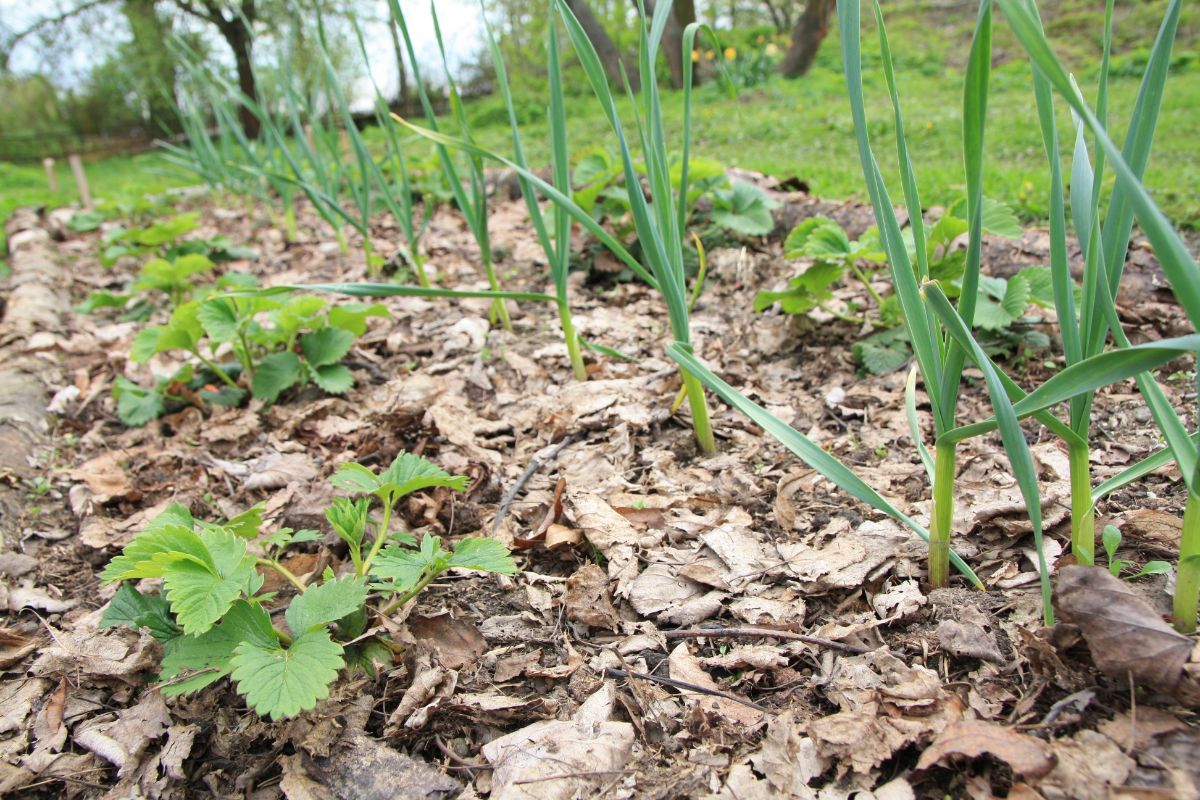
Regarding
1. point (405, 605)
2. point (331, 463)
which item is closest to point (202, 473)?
point (331, 463)

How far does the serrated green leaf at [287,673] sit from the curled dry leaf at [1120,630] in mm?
835

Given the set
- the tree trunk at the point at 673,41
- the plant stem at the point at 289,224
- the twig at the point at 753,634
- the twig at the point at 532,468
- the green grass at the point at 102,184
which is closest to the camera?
the twig at the point at 753,634

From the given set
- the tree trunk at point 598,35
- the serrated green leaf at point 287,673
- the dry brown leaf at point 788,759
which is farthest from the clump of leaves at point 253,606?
the tree trunk at point 598,35

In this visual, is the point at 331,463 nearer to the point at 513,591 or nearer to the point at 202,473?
the point at 202,473

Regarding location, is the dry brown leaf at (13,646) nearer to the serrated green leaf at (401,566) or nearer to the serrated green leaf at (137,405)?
the serrated green leaf at (401,566)

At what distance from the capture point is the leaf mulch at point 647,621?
82cm

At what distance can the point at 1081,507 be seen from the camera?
2.97 feet

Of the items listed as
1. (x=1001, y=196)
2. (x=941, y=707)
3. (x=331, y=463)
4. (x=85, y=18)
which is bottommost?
(x=941, y=707)

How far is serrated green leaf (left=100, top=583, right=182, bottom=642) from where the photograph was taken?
40.8 inches

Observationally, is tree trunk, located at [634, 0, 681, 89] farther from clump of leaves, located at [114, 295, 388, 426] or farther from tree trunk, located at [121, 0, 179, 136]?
tree trunk, located at [121, 0, 179, 136]

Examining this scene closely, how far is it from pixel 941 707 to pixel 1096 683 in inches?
6.5

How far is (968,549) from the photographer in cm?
112

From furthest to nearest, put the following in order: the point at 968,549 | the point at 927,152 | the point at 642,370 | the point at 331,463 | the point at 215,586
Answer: the point at 927,152
the point at 642,370
the point at 331,463
the point at 968,549
the point at 215,586

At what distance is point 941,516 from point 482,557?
2.02 ft
